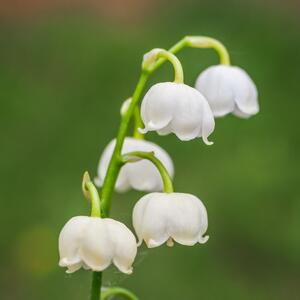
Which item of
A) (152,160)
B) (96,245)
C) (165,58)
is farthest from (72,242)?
(165,58)

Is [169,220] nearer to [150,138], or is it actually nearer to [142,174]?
[142,174]

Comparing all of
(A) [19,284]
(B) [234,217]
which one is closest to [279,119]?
(B) [234,217]

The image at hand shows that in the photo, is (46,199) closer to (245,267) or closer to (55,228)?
(55,228)

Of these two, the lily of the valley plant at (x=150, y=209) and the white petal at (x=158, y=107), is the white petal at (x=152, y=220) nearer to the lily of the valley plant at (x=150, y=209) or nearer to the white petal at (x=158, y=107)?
the lily of the valley plant at (x=150, y=209)

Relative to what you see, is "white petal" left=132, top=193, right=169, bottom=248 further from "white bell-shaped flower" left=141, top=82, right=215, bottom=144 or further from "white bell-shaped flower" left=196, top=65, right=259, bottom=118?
"white bell-shaped flower" left=196, top=65, right=259, bottom=118

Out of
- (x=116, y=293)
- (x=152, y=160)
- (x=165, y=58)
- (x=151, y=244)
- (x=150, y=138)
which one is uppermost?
(x=165, y=58)

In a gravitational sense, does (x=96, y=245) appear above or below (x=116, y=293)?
above

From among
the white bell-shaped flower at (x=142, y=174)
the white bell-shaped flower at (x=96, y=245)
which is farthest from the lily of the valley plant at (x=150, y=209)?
the white bell-shaped flower at (x=142, y=174)
